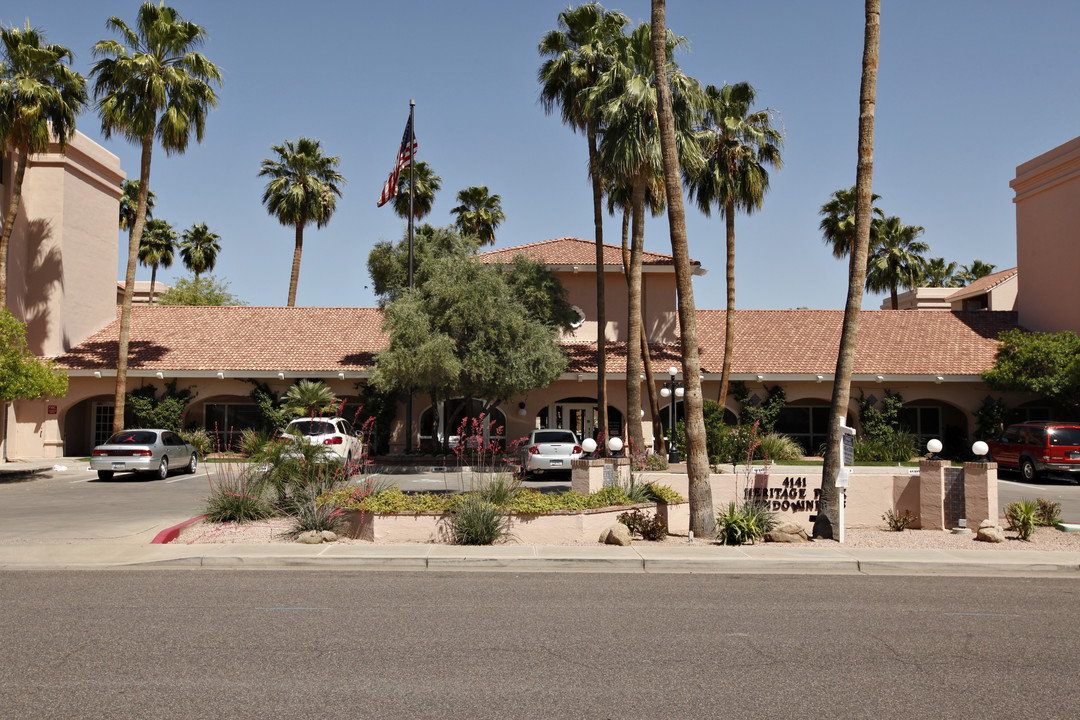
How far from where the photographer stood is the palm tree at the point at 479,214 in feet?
149

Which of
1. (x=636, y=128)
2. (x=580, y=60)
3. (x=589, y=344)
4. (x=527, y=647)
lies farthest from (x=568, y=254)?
(x=527, y=647)

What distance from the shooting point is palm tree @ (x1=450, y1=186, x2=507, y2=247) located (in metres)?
45.3

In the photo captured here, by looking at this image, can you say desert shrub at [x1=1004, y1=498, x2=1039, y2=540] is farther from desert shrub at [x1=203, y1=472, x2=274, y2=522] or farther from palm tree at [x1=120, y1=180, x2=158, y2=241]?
palm tree at [x1=120, y1=180, x2=158, y2=241]

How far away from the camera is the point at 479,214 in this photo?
45.3 metres

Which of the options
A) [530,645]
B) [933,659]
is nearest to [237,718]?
[530,645]

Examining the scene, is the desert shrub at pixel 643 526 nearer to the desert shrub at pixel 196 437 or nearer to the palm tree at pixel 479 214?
the desert shrub at pixel 196 437

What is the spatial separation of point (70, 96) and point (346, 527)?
2136 cm

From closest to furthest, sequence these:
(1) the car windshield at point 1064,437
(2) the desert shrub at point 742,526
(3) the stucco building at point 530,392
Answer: (2) the desert shrub at point 742,526
(1) the car windshield at point 1064,437
(3) the stucco building at point 530,392

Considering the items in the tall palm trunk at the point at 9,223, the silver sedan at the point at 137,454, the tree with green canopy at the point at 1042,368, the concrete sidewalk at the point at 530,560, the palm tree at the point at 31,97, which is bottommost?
the concrete sidewalk at the point at 530,560

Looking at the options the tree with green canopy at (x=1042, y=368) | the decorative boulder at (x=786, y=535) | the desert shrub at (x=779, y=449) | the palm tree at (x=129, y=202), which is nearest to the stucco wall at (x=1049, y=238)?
the tree with green canopy at (x=1042, y=368)

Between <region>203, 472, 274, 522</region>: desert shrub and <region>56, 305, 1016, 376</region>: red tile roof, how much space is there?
1707 cm

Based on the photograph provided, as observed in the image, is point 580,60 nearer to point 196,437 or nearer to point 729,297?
point 729,297

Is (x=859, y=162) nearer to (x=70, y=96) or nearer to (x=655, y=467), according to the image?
(x=655, y=467)

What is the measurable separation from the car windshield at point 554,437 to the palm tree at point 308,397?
25.4ft
